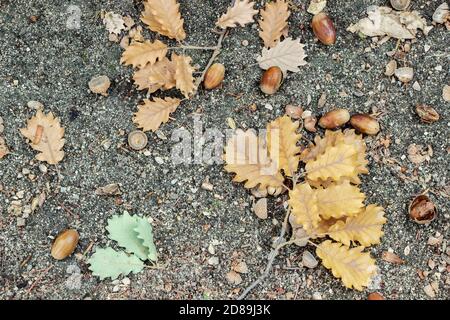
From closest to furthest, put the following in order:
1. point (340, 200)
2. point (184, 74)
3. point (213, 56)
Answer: point (340, 200) → point (184, 74) → point (213, 56)

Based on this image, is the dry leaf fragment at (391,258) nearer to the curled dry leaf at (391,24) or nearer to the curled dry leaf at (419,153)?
the curled dry leaf at (419,153)

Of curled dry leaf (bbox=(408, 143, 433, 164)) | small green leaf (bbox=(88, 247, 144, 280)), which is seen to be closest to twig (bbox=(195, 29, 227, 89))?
small green leaf (bbox=(88, 247, 144, 280))

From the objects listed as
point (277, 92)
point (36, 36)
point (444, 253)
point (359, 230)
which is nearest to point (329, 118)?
point (277, 92)

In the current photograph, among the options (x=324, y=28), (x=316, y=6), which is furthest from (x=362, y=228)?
(x=316, y=6)

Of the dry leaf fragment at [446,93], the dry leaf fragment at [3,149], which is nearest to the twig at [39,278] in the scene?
the dry leaf fragment at [3,149]

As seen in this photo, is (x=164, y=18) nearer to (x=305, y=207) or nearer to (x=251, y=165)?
(x=251, y=165)

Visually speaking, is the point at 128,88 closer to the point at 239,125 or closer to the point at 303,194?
the point at 239,125
